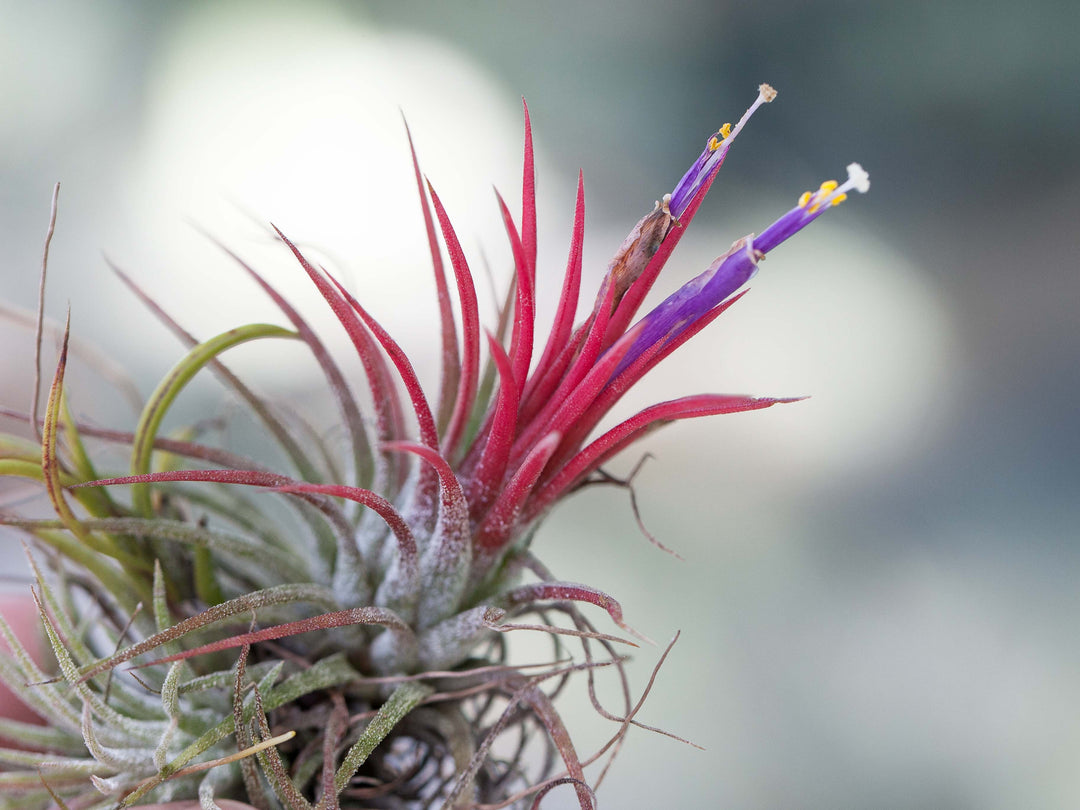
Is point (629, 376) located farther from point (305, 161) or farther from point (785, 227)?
point (305, 161)

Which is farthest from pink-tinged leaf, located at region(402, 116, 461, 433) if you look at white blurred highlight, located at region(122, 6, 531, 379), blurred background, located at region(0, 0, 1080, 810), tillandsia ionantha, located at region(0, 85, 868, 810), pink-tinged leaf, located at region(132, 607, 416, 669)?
white blurred highlight, located at region(122, 6, 531, 379)

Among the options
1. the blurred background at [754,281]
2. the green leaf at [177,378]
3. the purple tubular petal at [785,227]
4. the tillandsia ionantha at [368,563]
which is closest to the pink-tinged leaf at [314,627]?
the tillandsia ionantha at [368,563]

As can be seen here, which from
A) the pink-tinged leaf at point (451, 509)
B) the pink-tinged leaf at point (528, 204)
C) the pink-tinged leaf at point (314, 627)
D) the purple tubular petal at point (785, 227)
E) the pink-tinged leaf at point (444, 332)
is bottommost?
the pink-tinged leaf at point (314, 627)

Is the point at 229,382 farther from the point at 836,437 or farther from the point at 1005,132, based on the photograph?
the point at 1005,132

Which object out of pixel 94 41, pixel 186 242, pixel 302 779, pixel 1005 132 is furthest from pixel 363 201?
pixel 1005 132

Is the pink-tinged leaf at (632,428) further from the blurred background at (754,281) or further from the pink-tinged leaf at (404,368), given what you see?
the blurred background at (754,281)

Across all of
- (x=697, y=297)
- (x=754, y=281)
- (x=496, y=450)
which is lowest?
(x=496, y=450)

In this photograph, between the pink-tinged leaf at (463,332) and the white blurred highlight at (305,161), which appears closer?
the pink-tinged leaf at (463,332)

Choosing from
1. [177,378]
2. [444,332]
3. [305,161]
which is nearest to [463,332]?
[444,332]
